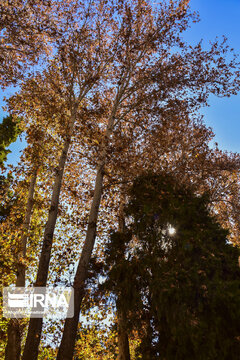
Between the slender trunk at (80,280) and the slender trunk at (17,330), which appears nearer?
the slender trunk at (80,280)

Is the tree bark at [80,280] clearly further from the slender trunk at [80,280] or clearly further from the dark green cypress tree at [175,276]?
the dark green cypress tree at [175,276]

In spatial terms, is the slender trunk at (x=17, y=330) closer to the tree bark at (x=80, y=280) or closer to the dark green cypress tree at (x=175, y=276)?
the tree bark at (x=80, y=280)

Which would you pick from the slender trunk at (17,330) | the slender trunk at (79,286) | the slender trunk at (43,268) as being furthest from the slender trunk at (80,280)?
the slender trunk at (17,330)

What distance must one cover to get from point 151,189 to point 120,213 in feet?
10.0

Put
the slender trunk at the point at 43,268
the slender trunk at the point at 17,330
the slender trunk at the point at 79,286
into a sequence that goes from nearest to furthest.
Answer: the slender trunk at the point at 43,268, the slender trunk at the point at 79,286, the slender trunk at the point at 17,330

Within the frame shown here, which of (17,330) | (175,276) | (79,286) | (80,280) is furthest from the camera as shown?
(17,330)

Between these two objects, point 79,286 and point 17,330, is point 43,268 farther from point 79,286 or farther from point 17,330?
point 17,330

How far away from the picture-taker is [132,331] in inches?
279

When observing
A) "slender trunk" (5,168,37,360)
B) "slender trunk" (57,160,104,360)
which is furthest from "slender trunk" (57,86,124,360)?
"slender trunk" (5,168,37,360)

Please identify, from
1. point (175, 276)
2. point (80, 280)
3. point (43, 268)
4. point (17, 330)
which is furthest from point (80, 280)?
point (17, 330)

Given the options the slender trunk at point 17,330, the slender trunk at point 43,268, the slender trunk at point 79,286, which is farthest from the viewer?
the slender trunk at point 17,330

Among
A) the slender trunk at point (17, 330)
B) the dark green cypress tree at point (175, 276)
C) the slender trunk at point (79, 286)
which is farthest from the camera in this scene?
the slender trunk at point (17, 330)

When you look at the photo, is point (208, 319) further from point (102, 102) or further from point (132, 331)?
point (102, 102)

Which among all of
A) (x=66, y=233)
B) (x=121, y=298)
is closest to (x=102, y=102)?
(x=66, y=233)
